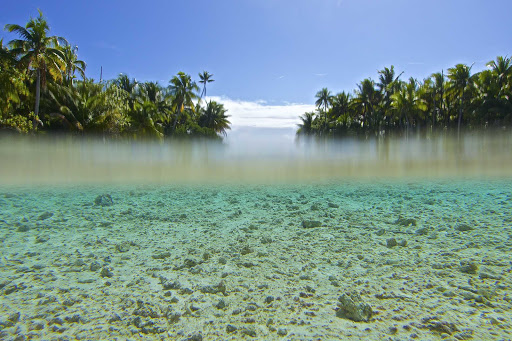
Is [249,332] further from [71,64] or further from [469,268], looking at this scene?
[71,64]

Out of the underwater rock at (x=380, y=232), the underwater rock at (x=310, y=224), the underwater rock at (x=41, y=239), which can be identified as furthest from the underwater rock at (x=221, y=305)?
the underwater rock at (x=41, y=239)

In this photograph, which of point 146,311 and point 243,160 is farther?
point 243,160

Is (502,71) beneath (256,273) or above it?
above

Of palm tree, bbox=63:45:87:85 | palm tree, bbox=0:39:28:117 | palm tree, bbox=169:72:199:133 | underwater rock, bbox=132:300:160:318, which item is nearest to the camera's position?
underwater rock, bbox=132:300:160:318

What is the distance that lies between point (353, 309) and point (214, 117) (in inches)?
1931

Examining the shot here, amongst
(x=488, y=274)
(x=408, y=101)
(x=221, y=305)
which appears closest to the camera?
(x=221, y=305)

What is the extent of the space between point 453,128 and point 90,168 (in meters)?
42.3

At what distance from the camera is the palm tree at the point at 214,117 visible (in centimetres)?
4947

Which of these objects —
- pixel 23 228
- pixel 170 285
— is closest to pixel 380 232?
pixel 170 285

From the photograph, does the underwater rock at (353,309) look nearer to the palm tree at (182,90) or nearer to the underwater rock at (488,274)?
the underwater rock at (488,274)

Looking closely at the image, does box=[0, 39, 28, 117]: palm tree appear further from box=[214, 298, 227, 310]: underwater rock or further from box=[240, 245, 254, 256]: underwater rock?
box=[214, 298, 227, 310]: underwater rock

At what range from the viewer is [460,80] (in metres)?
30.5

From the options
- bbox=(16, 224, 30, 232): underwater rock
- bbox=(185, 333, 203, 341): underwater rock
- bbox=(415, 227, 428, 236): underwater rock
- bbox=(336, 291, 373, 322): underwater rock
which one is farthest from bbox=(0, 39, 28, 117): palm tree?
bbox=(415, 227, 428, 236): underwater rock

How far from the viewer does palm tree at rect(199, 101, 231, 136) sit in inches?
1948
